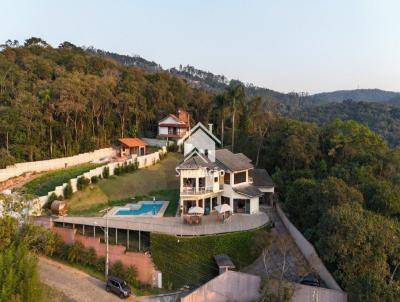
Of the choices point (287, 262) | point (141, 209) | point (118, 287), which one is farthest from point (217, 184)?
point (118, 287)

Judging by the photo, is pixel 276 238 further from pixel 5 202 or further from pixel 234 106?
pixel 234 106

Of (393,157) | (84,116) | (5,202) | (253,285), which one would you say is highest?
(84,116)

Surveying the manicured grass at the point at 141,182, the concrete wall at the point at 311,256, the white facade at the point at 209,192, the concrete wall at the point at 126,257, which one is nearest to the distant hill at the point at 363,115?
the manicured grass at the point at 141,182

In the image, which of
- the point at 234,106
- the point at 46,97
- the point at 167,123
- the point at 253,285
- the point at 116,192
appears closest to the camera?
the point at 253,285

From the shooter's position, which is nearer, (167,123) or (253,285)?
(253,285)

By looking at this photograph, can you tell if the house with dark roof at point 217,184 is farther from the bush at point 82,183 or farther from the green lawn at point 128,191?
the bush at point 82,183

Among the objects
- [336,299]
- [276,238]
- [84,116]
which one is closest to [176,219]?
[276,238]

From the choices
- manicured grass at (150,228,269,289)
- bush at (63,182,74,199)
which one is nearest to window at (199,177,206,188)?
manicured grass at (150,228,269,289)

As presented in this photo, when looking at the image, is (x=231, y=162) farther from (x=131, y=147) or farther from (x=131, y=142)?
(x=131, y=142)
